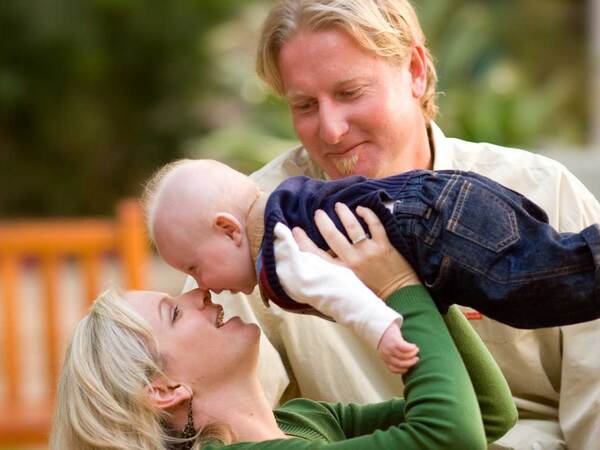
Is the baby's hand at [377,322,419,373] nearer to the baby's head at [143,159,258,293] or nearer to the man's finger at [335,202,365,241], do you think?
the man's finger at [335,202,365,241]

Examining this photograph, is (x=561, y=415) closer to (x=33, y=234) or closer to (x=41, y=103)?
(x=33, y=234)

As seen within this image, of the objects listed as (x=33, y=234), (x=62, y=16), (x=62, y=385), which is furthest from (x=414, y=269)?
(x=62, y=16)

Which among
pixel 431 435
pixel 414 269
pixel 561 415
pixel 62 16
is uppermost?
pixel 62 16

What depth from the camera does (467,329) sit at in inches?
111

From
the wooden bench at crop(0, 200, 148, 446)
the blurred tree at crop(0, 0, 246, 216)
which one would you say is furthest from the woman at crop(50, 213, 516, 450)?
the blurred tree at crop(0, 0, 246, 216)

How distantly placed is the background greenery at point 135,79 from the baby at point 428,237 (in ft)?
28.7

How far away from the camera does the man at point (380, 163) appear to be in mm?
3332

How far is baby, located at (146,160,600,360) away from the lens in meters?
2.50

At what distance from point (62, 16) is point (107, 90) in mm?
1273

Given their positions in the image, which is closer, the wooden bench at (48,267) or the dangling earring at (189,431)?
the dangling earring at (189,431)

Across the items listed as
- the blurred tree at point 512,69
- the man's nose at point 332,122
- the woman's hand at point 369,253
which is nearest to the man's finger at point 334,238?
the woman's hand at point 369,253

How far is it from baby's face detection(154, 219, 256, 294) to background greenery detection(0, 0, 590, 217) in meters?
8.72

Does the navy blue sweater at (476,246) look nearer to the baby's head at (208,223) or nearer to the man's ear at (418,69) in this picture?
the baby's head at (208,223)

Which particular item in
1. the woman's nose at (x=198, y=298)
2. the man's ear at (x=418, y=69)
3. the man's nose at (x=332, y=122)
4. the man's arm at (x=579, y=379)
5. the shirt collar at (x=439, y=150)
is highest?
the man's ear at (x=418, y=69)
